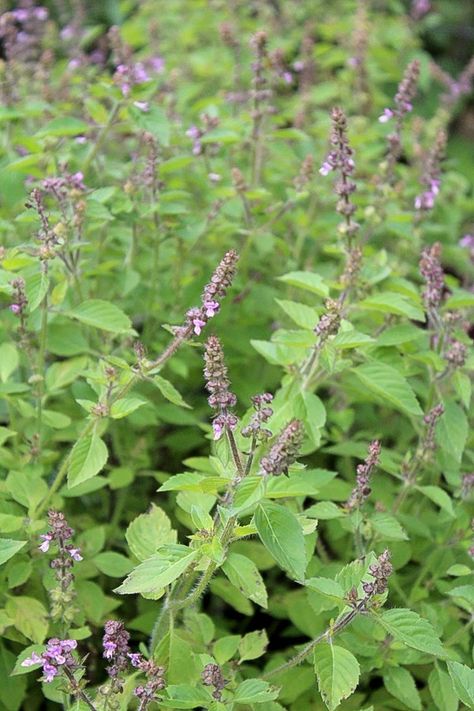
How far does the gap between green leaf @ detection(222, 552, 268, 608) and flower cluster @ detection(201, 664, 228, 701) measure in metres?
0.17

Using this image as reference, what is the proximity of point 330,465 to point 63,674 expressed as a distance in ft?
5.57

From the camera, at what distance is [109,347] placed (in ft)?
8.73

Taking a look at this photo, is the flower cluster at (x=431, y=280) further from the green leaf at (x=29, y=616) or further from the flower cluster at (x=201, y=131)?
the green leaf at (x=29, y=616)

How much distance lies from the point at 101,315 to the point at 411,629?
1124 millimetres

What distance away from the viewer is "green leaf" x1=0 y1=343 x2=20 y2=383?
2.51m

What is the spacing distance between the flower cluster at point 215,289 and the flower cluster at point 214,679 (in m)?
0.68

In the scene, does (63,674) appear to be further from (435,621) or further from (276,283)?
(276,283)

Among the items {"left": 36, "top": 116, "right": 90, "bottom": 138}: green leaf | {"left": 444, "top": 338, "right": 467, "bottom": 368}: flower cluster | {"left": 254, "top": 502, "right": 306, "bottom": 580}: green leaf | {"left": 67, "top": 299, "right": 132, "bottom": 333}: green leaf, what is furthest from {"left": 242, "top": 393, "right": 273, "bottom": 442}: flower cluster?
{"left": 36, "top": 116, "right": 90, "bottom": 138}: green leaf

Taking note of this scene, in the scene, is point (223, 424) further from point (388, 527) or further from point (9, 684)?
point (9, 684)

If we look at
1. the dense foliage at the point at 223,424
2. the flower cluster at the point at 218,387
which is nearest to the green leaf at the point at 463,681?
the dense foliage at the point at 223,424

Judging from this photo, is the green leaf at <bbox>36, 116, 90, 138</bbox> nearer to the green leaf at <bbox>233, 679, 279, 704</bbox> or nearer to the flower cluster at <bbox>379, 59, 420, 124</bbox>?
the flower cluster at <bbox>379, 59, 420, 124</bbox>

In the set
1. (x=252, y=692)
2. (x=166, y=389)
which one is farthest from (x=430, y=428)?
(x=252, y=692)

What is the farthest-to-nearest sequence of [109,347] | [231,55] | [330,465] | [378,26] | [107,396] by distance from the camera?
[378,26] < [231,55] < [330,465] < [109,347] < [107,396]

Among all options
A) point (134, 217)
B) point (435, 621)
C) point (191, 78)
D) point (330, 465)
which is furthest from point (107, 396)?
point (191, 78)
